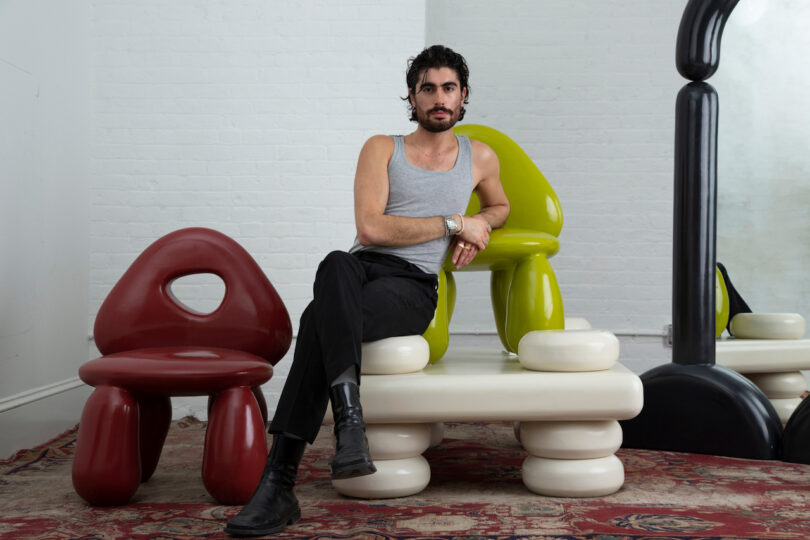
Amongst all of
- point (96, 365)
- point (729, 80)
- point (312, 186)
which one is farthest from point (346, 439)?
point (729, 80)

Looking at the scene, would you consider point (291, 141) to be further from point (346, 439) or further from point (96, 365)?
point (346, 439)

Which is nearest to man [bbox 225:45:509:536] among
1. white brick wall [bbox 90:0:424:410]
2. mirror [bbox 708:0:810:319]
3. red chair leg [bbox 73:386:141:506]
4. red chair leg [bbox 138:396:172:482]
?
red chair leg [bbox 73:386:141:506]

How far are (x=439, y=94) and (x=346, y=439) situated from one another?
113 centimetres

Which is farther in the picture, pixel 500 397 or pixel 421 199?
pixel 421 199

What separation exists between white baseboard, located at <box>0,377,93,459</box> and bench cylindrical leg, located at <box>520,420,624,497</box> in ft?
A: 6.32

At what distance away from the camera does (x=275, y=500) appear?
187 cm

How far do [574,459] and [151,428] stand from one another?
51.3 inches

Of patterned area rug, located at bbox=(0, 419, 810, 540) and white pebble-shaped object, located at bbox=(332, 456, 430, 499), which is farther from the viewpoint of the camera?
white pebble-shaped object, located at bbox=(332, 456, 430, 499)

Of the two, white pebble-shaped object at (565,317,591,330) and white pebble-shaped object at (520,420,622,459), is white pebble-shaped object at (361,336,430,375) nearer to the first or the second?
white pebble-shaped object at (520,420,622,459)

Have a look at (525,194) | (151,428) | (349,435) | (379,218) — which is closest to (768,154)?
(525,194)

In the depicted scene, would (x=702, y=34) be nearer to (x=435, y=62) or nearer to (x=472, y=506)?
(x=435, y=62)

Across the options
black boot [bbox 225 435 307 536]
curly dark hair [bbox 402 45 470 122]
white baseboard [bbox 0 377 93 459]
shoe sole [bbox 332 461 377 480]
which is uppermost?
curly dark hair [bbox 402 45 470 122]

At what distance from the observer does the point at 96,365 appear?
2105 millimetres

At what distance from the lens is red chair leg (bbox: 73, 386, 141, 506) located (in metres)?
2.04
